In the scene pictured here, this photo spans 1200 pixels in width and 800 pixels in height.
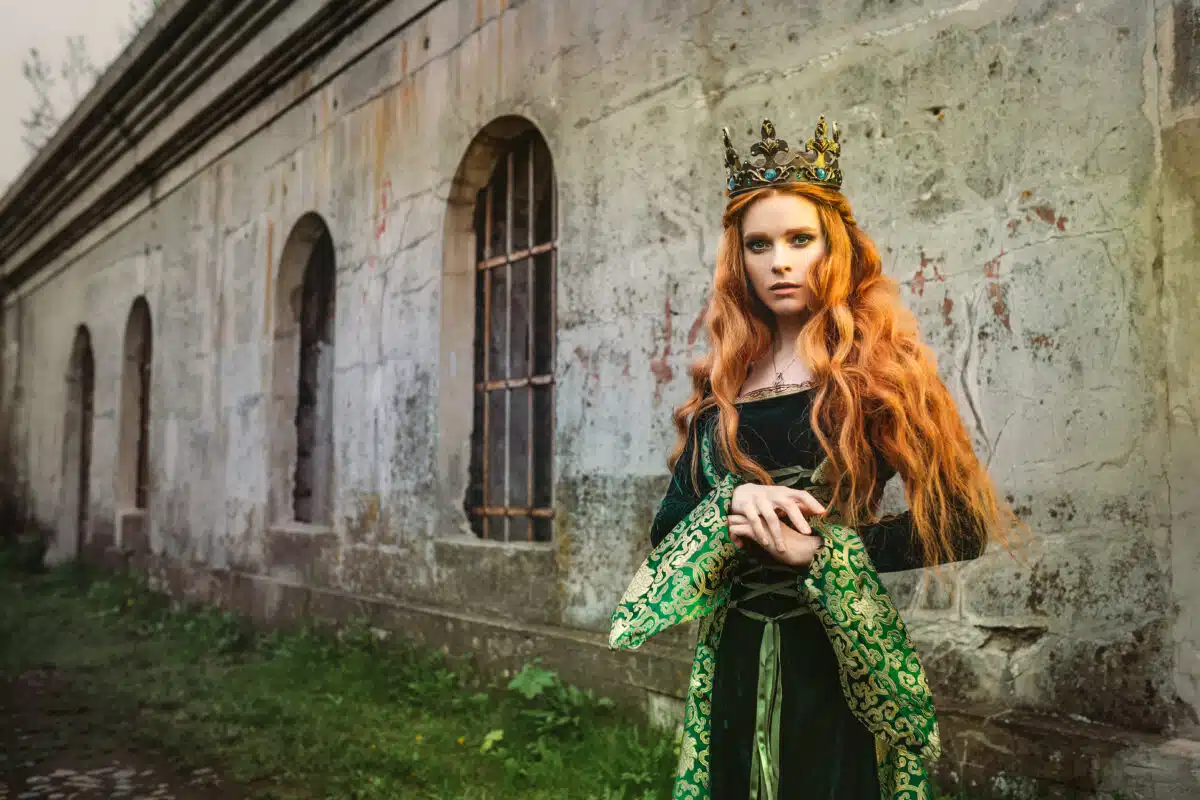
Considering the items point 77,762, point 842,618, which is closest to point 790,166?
point 842,618

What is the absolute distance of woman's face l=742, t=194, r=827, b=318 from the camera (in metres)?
1.96

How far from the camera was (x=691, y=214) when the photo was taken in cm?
431

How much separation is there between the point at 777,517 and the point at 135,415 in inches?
446

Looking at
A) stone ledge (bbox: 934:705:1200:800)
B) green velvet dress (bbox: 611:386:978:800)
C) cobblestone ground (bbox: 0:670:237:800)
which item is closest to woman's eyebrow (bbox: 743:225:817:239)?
green velvet dress (bbox: 611:386:978:800)

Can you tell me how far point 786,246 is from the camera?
1962 mm

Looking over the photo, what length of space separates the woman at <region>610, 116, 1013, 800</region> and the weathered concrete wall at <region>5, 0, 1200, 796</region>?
1.30 m

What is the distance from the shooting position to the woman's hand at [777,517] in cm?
178

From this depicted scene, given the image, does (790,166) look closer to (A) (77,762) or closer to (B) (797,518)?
(B) (797,518)

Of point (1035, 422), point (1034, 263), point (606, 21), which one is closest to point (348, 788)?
point (1035, 422)

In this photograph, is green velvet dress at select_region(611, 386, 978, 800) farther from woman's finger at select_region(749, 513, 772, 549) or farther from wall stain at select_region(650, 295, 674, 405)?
wall stain at select_region(650, 295, 674, 405)

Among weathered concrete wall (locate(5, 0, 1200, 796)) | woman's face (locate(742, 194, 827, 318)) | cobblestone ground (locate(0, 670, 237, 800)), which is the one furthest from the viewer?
cobblestone ground (locate(0, 670, 237, 800))

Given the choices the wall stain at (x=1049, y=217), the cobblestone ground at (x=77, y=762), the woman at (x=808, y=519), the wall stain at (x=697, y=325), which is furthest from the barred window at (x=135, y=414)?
the woman at (x=808, y=519)

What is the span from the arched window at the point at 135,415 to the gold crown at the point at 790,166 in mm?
10876

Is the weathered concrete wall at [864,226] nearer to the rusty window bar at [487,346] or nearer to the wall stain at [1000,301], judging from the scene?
the wall stain at [1000,301]
